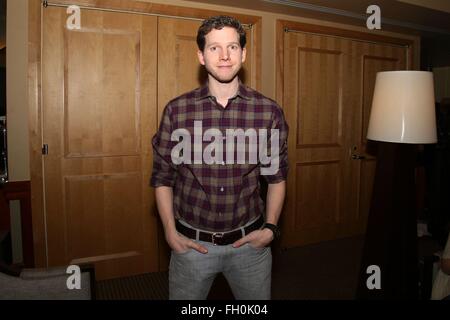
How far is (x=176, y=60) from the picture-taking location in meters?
2.76

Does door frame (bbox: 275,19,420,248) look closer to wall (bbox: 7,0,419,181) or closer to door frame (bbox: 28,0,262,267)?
door frame (bbox: 28,0,262,267)

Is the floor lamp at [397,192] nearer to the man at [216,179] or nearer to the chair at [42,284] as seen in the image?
the man at [216,179]

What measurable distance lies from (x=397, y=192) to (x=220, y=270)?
1.11m

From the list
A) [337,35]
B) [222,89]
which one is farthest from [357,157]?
[222,89]

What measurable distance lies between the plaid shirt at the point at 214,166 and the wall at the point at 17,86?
1447 mm

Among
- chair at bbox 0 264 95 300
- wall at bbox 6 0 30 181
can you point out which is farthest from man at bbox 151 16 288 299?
wall at bbox 6 0 30 181

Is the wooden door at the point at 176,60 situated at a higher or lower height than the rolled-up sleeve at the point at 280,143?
higher

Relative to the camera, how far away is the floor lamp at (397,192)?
6.44 ft

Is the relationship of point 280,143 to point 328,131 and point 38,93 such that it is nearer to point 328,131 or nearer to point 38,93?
point 38,93

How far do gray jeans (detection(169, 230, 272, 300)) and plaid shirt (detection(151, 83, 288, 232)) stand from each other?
0.32 ft

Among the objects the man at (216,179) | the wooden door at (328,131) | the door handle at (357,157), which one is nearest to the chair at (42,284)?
the man at (216,179)

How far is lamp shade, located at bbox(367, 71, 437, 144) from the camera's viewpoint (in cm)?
201

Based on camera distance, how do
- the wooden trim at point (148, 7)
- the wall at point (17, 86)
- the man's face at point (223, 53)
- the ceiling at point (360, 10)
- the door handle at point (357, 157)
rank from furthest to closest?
the door handle at point (357, 157)
the ceiling at point (360, 10)
the wooden trim at point (148, 7)
the wall at point (17, 86)
the man's face at point (223, 53)

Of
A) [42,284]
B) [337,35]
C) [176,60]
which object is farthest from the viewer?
[337,35]
